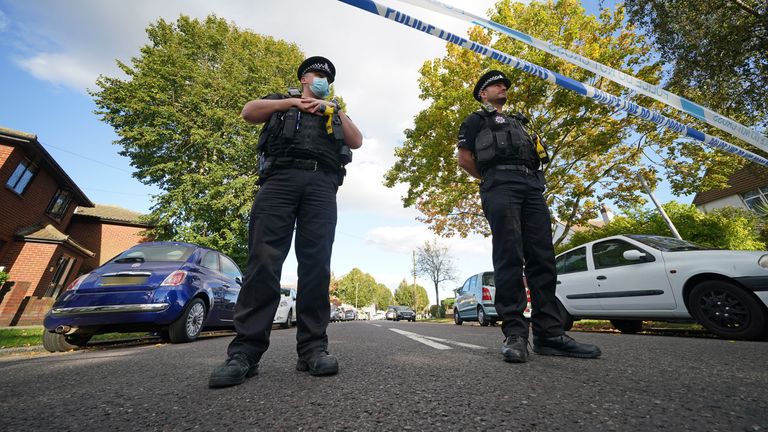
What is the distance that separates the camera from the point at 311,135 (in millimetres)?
2250

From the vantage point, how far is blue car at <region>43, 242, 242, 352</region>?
4.10 metres

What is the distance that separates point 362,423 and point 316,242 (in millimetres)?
1296

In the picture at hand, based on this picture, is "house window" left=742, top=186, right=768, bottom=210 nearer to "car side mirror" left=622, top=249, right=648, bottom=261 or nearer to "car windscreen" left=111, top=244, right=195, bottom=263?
"car side mirror" left=622, top=249, right=648, bottom=261

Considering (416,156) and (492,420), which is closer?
(492,420)

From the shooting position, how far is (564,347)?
2307mm

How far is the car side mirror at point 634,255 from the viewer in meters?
5.09

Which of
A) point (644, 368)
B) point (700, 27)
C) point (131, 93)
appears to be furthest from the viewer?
point (131, 93)

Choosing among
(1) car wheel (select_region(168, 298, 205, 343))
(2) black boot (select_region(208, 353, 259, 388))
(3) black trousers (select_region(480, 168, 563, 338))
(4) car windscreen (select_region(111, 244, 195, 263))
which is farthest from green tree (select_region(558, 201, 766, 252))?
(4) car windscreen (select_region(111, 244, 195, 263))

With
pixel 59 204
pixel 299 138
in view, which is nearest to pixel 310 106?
pixel 299 138

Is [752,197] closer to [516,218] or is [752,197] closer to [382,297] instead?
[516,218]

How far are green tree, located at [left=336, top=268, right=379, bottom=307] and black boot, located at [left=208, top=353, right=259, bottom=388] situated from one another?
7729 cm

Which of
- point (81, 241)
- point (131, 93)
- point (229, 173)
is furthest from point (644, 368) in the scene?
point (81, 241)

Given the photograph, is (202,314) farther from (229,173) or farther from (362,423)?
(229,173)

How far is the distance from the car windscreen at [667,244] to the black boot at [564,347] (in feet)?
13.0
